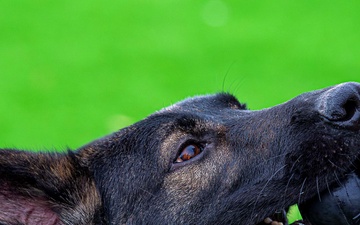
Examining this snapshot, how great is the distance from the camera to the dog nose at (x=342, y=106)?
18.6ft

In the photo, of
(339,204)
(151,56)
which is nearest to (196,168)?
(339,204)

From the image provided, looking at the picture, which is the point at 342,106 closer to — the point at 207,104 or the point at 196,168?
the point at 196,168

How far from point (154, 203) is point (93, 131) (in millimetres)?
7048

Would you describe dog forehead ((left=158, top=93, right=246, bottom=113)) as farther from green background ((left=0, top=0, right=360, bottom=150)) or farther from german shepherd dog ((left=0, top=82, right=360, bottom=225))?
green background ((left=0, top=0, right=360, bottom=150))

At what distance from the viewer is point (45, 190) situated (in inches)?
243

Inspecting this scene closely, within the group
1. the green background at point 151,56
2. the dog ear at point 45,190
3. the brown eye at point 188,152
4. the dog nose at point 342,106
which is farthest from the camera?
the green background at point 151,56

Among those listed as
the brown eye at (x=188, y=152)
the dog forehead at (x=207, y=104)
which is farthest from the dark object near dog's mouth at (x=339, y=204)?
the dog forehead at (x=207, y=104)

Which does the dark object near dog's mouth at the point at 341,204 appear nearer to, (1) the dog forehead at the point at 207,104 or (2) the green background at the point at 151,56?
(1) the dog forehead at the point at 207,104

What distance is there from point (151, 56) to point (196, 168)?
9.65 metres

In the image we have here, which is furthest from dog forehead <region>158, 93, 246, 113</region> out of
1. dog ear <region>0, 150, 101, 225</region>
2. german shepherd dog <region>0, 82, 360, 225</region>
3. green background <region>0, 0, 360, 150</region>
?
green background <region>0, 0, 360, 150</region>

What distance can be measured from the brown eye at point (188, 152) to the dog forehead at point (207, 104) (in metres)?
0.45

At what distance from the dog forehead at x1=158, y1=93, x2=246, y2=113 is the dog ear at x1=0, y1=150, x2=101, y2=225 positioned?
2.97 feet

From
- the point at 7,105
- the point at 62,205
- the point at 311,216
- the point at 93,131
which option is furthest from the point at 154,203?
the point at 7,105

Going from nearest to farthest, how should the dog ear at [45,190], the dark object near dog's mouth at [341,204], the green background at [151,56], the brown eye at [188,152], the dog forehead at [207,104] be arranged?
1. the dark object near dog's mouth at [341,204]
2. the dog ear at [45,190]
3. the brown eye at [188,152]
4. the dog forehead at [207,104]
5. the green background at [151,56]
